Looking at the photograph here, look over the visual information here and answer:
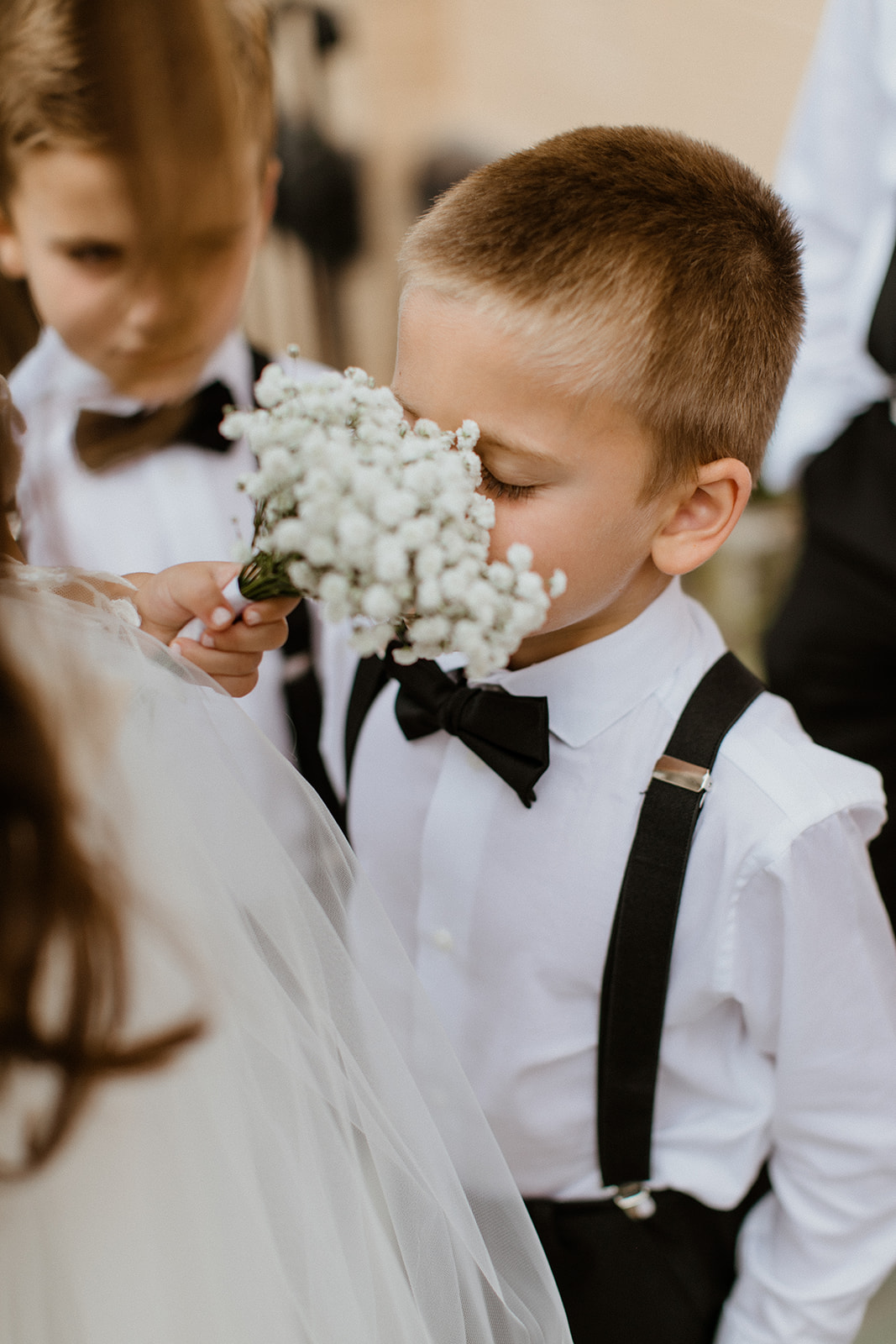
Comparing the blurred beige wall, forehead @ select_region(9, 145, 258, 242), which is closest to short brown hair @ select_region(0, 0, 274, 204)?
forehead @ select_region(9, 145, 258, 242)

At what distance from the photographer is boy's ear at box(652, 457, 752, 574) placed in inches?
32.7

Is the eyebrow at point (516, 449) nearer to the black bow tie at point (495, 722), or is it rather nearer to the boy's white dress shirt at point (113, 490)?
the black bow tie at point (495, 722)

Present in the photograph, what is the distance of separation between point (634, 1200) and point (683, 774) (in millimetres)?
526

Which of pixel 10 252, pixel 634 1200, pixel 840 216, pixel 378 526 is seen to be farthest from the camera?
pixel 840 216

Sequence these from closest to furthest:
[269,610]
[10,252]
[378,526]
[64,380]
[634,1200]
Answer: [378,526] → [269,610] → [634,1200] → [10,252] → [64,380]

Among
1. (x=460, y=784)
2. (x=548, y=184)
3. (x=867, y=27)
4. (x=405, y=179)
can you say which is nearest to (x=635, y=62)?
(x=405, y=179)

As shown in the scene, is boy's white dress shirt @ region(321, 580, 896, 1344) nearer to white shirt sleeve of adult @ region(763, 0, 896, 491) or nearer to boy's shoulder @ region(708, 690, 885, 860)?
boy's shoulder @ region(708, 690, 885, 860)

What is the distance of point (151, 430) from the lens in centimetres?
131

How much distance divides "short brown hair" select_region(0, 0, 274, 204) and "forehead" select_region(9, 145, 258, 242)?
0.04 ft

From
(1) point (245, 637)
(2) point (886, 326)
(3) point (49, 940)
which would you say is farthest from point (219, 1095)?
(2) point (886, 326)

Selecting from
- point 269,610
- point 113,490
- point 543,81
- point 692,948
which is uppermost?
point 543,81

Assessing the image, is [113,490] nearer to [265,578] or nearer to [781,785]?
[265,578]

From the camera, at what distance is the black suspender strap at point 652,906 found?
2.86 feet

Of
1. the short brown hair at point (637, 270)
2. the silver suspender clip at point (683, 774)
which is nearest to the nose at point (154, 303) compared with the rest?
the short brown hair at point (637, 270)
